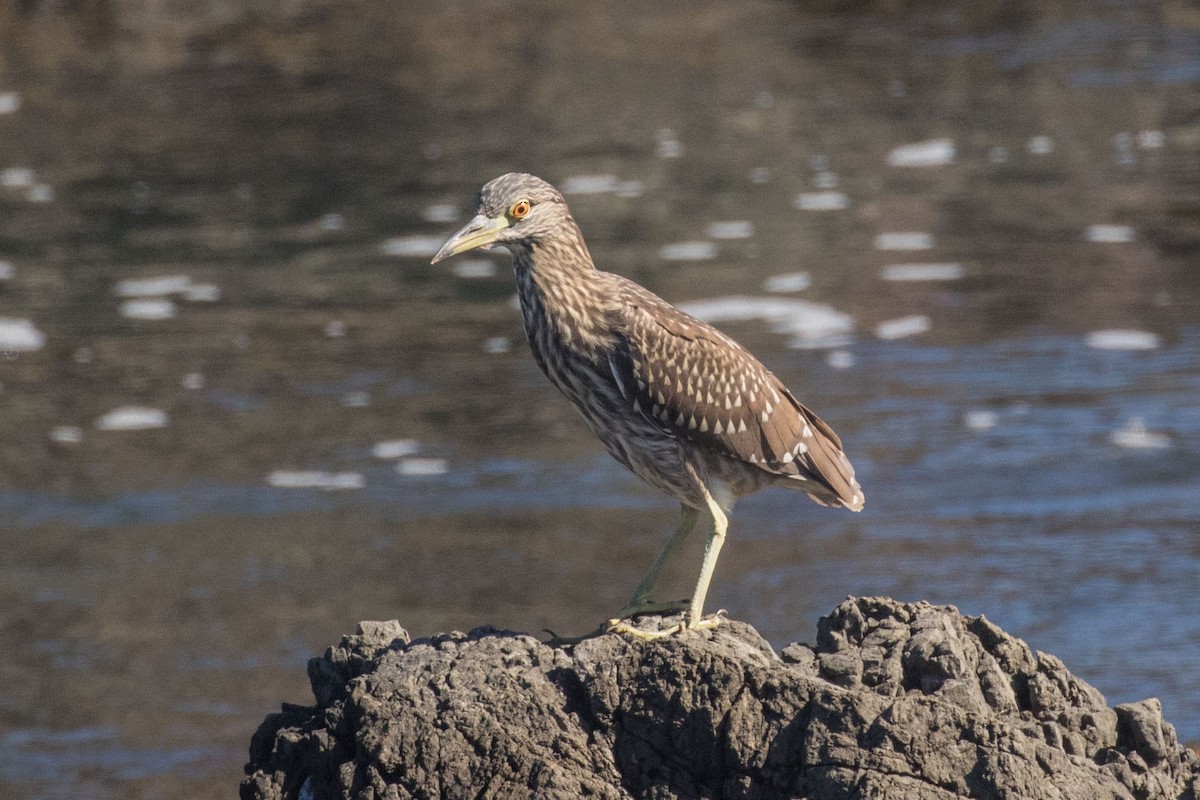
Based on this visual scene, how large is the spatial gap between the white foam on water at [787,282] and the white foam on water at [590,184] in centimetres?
288

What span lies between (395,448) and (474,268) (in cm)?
377

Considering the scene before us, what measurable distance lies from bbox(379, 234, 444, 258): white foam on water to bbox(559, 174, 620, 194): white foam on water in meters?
1.70

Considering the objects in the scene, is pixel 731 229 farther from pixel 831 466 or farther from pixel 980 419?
pixel 831 466

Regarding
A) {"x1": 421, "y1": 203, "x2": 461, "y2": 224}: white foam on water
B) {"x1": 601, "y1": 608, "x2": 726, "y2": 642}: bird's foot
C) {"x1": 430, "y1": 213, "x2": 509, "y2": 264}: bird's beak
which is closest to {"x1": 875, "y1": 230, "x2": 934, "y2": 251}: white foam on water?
{"x1": 421, "y1": 203, "x2": 461, "y2": 224}: white foam on water

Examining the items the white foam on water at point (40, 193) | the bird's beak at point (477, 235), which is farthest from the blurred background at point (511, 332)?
the bird's beak at point (477, 235)

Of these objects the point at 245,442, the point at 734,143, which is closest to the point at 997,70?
the point at 734,143

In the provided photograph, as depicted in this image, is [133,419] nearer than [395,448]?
No

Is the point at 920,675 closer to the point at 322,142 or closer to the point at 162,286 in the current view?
the point at 162,286

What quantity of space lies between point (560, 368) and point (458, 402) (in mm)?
7125

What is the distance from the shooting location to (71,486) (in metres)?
12.6

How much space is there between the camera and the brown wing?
21.0ft

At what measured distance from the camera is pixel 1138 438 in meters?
12.6

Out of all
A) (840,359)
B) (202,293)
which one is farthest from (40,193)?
(840,359)

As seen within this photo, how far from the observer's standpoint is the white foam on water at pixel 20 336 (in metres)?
14.8
